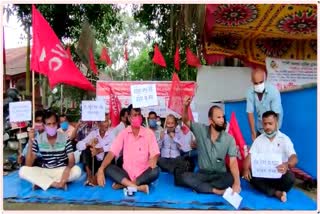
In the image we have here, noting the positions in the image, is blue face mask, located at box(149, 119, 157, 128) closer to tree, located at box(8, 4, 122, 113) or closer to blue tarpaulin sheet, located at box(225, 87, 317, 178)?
blue tarpaulin sheet, located at box(225, 87, 317, 178)

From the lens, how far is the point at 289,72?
317 inches

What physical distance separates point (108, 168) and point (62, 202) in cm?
73

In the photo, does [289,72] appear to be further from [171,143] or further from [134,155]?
[134,155]

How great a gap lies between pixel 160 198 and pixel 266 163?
117 centimetres

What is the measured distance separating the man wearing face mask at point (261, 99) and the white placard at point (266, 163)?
44.4 inches

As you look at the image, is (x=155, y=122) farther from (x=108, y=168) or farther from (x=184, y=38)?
(x=184, y=38)

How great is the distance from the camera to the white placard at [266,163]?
4129mm

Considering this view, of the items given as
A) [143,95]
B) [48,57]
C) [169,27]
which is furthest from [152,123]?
[169,27]

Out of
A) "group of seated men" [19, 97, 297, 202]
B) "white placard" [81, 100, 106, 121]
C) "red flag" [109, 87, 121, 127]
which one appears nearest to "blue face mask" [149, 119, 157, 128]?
"red flag" [109, 87, 121, 127]

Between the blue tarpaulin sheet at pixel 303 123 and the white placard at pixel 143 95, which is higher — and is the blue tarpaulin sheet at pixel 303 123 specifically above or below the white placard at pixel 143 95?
below

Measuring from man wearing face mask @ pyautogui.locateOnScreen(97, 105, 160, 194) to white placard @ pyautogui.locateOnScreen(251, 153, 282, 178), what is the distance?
1097 mm

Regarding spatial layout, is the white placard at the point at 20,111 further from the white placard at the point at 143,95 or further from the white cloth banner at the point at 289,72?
the white cloth banner at the point at 289,72

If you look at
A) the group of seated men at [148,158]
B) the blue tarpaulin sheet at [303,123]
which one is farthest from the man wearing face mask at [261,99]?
the group of seated men at [148,158]

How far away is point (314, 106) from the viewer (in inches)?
189
